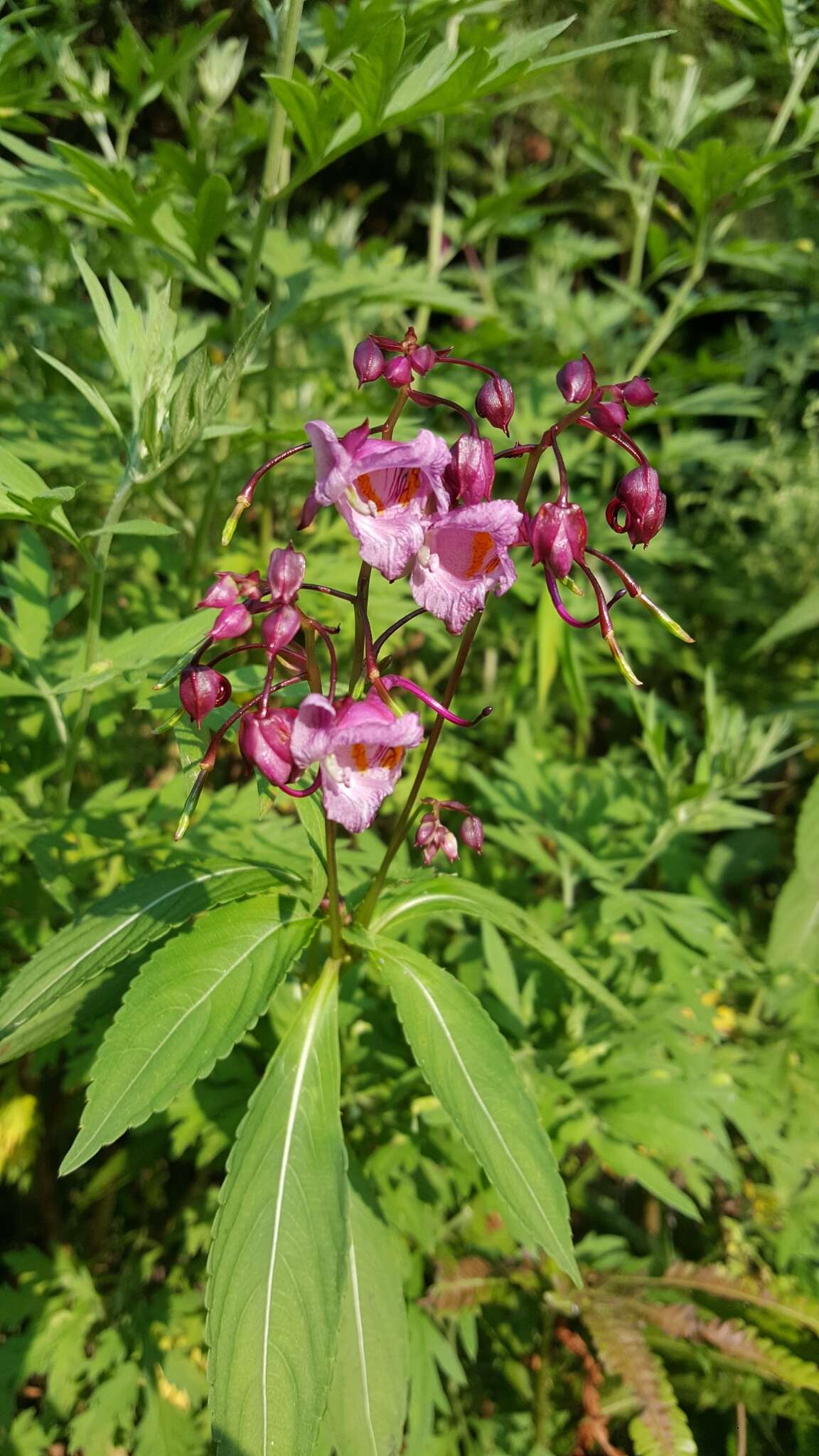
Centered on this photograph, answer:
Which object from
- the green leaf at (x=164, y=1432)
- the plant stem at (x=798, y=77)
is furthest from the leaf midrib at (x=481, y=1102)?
the plant stem at (x=798, y=77)

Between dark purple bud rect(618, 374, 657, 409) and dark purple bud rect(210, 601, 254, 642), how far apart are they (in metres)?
0.58

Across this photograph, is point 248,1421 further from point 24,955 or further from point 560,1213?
point 24,955

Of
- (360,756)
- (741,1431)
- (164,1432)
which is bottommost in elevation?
(741,1431)

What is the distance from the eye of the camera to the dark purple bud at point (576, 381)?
1.26 meters

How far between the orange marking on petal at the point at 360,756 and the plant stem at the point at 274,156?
132 cm

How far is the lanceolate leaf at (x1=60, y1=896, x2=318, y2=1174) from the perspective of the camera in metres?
1.22

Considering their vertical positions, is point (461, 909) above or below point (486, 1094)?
above

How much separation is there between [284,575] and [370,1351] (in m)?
1.34

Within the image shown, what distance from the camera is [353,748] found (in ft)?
3.95

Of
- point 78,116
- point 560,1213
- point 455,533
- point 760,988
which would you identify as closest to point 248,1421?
point 560,1213

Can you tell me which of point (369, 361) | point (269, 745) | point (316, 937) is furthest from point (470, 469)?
point (316, 937)

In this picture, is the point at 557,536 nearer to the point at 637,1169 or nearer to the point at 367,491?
the point at 367,491

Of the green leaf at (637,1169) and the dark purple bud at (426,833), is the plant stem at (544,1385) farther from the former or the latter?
the dark purple bud at (426,833)

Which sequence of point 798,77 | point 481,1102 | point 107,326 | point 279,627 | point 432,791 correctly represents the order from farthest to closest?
point 798,77
point 432,791
point 107,326
point 481,1102
point 279,627
